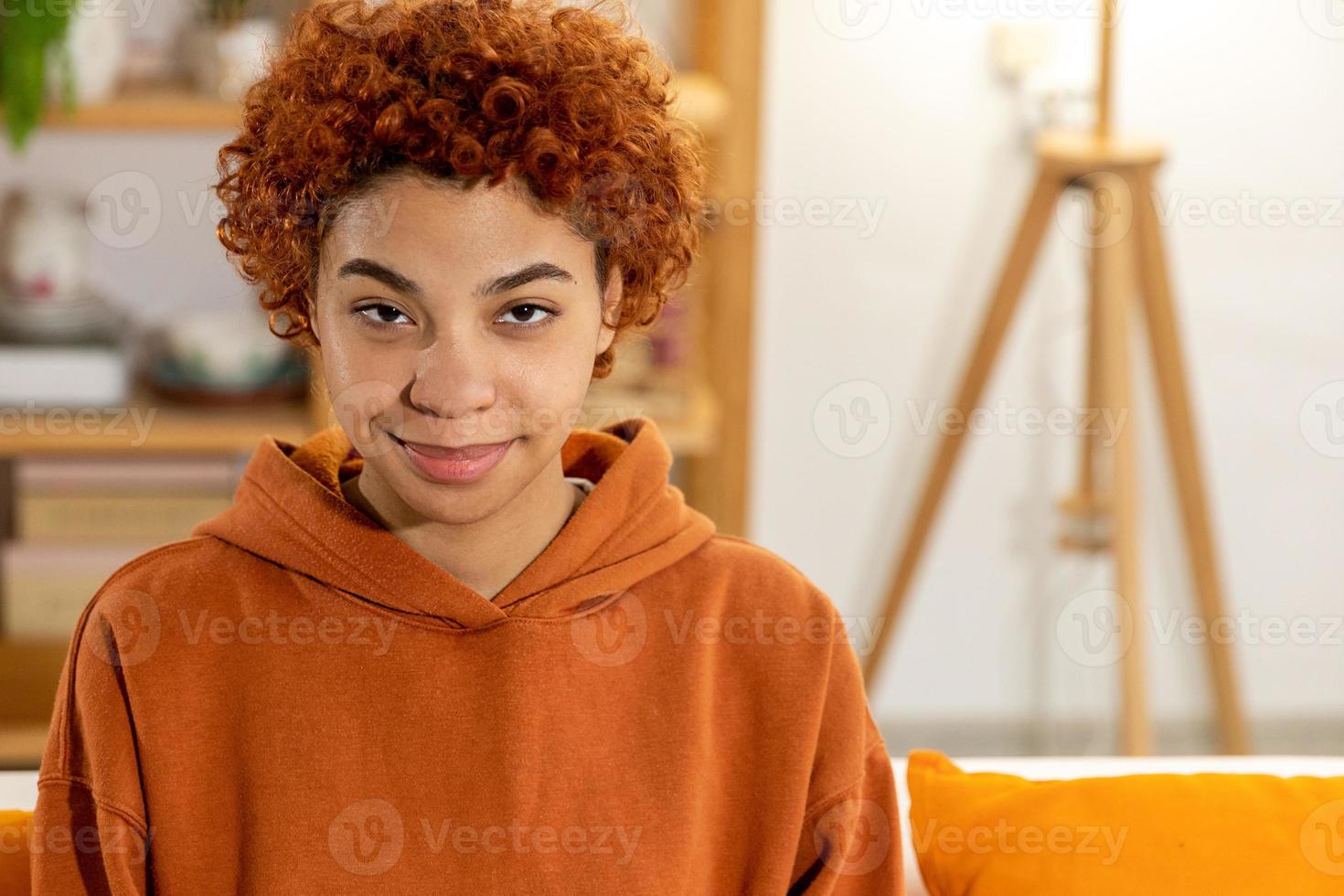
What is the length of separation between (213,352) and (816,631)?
56.5 inches

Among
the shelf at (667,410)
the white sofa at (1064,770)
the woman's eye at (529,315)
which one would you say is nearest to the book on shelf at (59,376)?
the shelf at (667,410)

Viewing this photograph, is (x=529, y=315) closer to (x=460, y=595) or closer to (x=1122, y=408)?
(x=460, y=595)

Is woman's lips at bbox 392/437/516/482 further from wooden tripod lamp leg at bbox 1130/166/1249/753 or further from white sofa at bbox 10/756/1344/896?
wooden tripod lamp leg at bbox 1130/166/1249/753

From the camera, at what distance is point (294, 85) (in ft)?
3.51

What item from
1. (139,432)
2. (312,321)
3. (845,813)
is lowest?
(845,813)

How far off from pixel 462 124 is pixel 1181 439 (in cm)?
155

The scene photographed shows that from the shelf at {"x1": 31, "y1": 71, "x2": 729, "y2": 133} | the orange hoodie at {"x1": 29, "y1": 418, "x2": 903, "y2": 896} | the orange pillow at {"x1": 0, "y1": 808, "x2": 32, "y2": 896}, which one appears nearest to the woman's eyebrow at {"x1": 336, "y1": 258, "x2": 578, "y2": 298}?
the orange hoodie at {"x1": 29, "y1": 418, "x2": 903, "y2": 896}

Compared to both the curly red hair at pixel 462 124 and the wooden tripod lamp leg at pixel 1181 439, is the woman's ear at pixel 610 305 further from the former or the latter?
the wooden tripod lamp leg at pixel 1181 439

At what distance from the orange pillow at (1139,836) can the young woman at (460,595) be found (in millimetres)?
81

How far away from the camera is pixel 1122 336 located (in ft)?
7.18

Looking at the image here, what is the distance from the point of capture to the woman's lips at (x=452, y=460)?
1.06 metres

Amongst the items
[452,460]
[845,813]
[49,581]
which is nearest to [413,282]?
[452,460]

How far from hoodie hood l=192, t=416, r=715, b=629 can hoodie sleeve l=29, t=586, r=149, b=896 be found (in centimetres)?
12

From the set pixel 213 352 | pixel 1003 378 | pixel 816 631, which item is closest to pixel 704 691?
pixel 816 631
